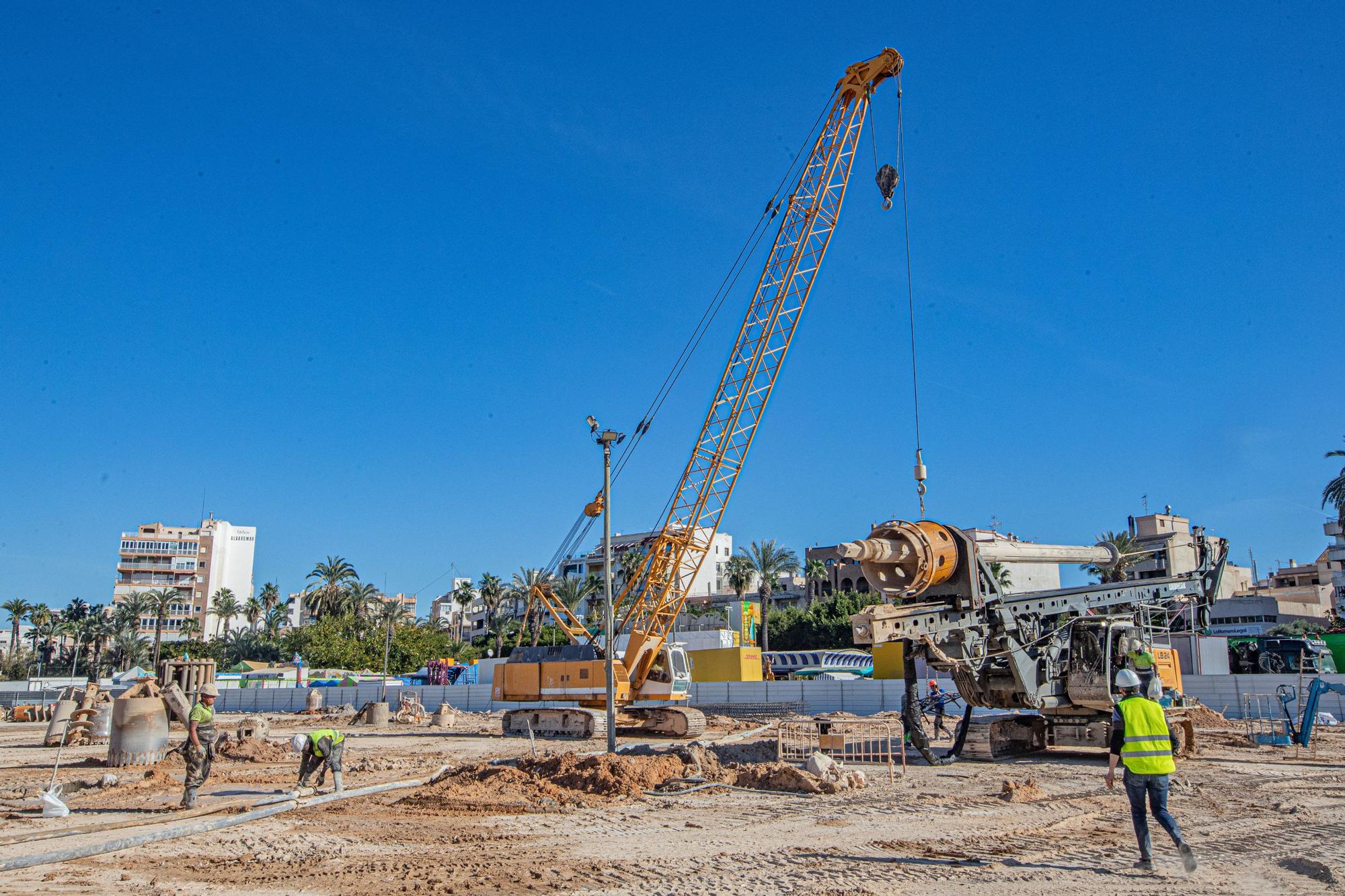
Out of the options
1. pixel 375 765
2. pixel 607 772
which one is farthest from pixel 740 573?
pixel 607 772

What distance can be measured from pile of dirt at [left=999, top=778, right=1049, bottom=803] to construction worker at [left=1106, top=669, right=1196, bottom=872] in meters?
4.43

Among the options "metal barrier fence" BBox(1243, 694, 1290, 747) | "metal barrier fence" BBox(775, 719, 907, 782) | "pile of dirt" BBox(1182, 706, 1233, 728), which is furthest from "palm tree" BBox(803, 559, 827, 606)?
"metal barrier fence" BBox(775, 719, 907, 782)

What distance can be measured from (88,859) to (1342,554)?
92.8 metres

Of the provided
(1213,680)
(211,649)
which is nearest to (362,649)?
(211,649)

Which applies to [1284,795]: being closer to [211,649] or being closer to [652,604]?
[652,604]

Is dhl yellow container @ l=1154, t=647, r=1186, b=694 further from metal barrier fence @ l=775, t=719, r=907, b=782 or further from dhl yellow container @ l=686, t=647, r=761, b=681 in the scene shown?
dhl yellow container @ l=686, t=647, r=761, b=681

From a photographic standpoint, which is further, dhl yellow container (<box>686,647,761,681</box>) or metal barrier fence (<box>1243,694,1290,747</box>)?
dhl yellow container (<box>686,647,761,681</box>)

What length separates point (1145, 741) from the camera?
875 cm

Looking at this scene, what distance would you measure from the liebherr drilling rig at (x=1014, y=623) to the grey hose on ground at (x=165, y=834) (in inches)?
323

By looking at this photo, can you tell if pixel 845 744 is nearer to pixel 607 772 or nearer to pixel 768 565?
pixel 607 772

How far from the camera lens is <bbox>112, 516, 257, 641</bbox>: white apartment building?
112688mm

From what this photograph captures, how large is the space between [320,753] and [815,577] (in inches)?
3020

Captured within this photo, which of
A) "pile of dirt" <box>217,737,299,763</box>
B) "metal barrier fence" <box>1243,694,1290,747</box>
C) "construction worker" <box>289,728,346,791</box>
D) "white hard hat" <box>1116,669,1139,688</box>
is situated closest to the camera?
"white hard hat" <box>1116,669,1139,688</box>

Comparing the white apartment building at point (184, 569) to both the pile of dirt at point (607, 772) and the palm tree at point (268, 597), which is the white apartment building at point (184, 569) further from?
the pile of dirt at point (607, 772)
